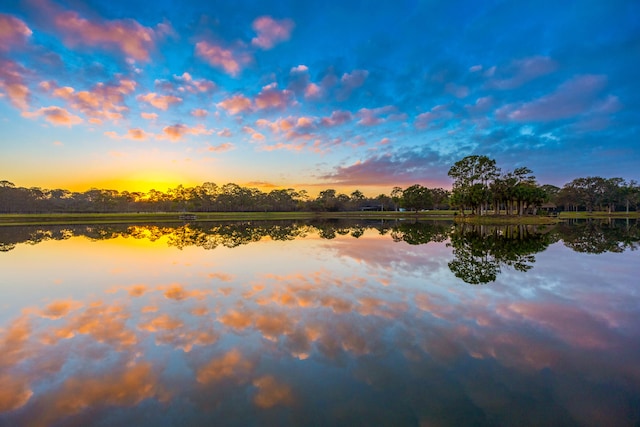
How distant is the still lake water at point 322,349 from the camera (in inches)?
176

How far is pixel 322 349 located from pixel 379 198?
435 feet

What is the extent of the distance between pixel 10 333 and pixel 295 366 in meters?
7.29

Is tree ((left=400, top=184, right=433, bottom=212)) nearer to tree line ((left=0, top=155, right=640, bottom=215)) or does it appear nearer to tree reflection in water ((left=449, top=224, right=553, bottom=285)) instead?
tree line ((left=0, top=155, right=640, bottom=215))

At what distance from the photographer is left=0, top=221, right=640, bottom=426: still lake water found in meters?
4.46

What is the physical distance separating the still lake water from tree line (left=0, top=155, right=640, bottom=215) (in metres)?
44.4

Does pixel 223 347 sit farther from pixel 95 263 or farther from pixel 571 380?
pixel 95 263

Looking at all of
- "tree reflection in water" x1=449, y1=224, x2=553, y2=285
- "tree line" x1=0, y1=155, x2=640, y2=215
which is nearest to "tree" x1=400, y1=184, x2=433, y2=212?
"tree line" x1=0, y1=155, x2=640, y2=215

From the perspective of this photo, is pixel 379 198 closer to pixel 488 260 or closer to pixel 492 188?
pixel 492 188

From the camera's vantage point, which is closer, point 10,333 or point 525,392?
point 525,392

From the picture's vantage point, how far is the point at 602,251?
2022cm

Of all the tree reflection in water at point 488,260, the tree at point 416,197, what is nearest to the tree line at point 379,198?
the tree at point 416,197

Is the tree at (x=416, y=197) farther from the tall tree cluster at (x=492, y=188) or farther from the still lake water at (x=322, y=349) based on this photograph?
the still lake water at (x=322, y=349)

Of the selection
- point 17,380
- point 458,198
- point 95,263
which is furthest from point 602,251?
point 458,198

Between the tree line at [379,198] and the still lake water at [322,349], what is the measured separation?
44382mm
